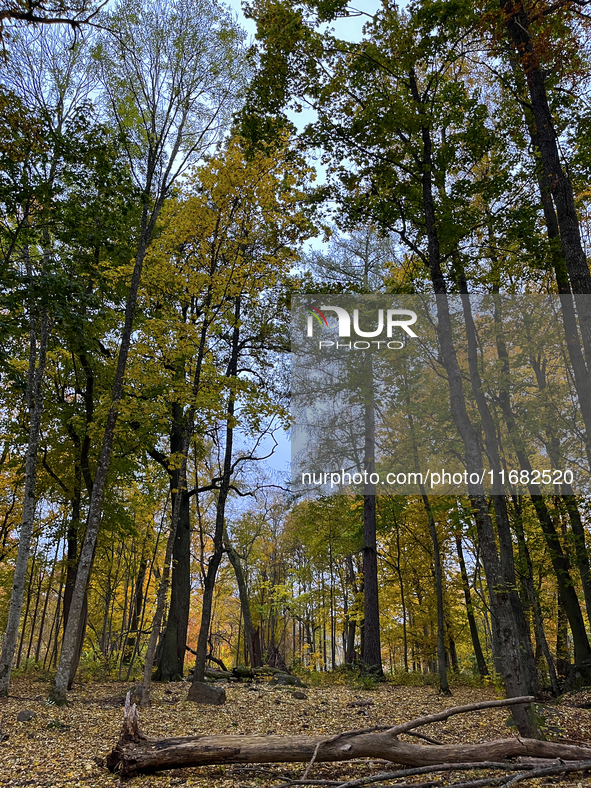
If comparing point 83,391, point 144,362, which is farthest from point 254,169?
point 83,391

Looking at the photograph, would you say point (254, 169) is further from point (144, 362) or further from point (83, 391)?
point (83, 391)

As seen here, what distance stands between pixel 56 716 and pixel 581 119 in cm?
1137

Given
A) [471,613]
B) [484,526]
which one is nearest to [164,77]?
[484,526]

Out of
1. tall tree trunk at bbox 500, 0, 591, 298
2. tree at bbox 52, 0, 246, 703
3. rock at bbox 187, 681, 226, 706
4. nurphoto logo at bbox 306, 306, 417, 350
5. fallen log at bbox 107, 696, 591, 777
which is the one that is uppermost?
tree at bbox 52, 0, 246, 703

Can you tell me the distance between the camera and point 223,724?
625 centimetres

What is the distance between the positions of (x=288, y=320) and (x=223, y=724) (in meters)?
8.24

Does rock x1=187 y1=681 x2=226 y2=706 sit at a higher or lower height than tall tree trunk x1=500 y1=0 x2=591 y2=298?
lower

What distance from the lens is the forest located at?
5480 millimetres

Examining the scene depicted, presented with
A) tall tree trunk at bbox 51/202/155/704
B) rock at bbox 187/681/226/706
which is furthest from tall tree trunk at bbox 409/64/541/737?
tall tree trunk at bbox 51/202/155/704

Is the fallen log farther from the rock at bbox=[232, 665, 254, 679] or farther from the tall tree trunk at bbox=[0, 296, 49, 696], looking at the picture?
the rock at bbox=[232, 665, 254, 679]

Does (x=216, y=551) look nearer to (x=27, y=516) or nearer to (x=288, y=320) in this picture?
(x=27, y=516)

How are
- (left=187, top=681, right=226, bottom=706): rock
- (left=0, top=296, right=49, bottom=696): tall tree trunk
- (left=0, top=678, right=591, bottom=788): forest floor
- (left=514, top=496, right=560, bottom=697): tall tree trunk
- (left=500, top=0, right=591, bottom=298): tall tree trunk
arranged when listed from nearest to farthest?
(left=0, top=678, right=591, bottom=788): forest floor < (left=500, top=0, right=591, bottom=298): tall tree trunk < (left=0, top=296, right=49, bottom=696): tall tree trunk < (left=187, top=681, right=226, bottom=706): rock < (left=514, top=496, right=560, bottom=697): tall tree trunk

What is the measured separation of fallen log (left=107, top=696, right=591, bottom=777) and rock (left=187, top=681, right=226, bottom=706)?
13.4 feet

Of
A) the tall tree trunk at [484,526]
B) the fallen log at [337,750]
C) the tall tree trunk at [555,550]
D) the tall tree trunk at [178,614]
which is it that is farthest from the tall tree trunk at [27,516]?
the tall tree trunk at [555,550]
